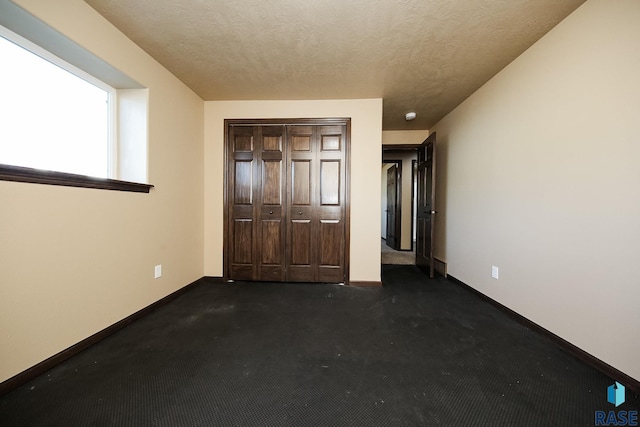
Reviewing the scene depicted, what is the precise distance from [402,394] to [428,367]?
32cm

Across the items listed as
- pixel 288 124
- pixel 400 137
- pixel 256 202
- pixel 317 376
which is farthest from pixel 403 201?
pixel 317 376

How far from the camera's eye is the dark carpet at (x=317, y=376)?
1.09 metres

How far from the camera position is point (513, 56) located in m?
2.07

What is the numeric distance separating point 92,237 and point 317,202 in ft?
6.92

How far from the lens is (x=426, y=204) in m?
3.61

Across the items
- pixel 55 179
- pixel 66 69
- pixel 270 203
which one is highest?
pixel 66 69

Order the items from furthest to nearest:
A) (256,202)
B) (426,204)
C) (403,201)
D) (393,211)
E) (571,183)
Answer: (393,211) < (403,201) < (426,204) < (256,202) < (571,183)

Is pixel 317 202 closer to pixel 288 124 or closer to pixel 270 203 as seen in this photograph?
pixel 270 203

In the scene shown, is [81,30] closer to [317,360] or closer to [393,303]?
[317,360]

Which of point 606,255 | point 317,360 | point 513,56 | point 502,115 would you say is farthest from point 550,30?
point 317,360

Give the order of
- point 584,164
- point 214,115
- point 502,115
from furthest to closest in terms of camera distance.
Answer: point 214,115, point 502,115, point 584,164

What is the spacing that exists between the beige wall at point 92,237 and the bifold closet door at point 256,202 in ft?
1.82

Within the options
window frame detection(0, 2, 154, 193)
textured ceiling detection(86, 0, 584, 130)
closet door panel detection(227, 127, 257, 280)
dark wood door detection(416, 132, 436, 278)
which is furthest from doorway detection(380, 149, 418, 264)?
window frame detection(0, 2, 154, 193)

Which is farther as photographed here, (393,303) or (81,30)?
(393,303)
